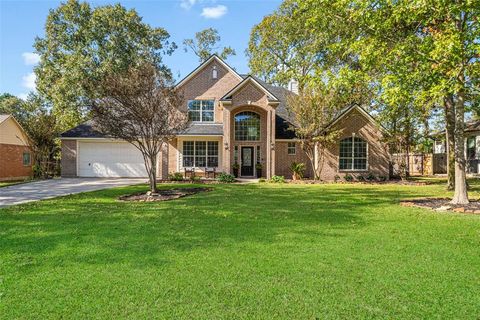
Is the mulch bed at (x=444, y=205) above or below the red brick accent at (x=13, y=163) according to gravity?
below

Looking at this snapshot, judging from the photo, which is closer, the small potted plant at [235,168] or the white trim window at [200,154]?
the small potted plant at [235,168]

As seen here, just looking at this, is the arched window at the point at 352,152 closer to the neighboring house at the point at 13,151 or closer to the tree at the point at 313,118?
the tree at the point at 313,118

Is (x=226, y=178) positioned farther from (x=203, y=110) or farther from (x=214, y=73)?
(x=214, y=73)

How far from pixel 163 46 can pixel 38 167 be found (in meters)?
18.8

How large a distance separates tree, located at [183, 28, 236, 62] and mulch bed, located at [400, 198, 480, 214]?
123 feet

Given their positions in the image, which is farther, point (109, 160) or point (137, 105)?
point (109, 160)

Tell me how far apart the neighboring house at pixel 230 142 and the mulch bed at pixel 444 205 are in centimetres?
1103

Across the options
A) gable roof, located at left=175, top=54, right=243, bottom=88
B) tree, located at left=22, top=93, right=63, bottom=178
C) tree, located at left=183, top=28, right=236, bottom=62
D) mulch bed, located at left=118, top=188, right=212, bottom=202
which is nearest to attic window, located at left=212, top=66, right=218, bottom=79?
gable roof, located at left=175, top=54, right=243, bottom=88

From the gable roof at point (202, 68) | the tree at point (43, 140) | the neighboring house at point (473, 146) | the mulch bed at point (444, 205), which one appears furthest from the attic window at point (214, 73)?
the neighboring house at point (473, 146)

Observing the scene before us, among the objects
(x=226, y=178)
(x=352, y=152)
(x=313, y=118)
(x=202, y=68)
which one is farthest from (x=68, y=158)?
(x=352, y=152)

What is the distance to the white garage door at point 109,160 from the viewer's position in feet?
81.2

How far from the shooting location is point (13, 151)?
2483cm

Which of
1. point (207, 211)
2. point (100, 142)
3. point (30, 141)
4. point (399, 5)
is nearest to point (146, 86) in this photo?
point (207, 211)

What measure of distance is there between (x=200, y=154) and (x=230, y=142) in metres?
2.58
